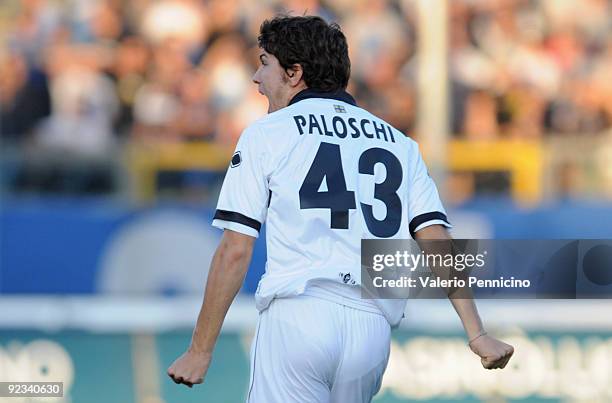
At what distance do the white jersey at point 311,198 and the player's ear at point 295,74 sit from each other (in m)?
0.11

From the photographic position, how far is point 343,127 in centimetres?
321

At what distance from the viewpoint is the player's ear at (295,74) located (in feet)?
10.7

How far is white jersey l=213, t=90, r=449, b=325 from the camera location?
10.2ft

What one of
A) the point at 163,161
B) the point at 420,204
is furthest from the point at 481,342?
the point at 163,161

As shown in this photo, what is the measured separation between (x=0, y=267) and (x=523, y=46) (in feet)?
15.1

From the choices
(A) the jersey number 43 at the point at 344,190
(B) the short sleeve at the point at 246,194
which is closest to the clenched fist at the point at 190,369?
(B) the short sleeve at the point at 246,194

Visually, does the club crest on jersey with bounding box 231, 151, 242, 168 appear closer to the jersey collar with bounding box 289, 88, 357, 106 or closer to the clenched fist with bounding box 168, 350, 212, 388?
the jersey collar with bounding box 289, 88, 357, 106

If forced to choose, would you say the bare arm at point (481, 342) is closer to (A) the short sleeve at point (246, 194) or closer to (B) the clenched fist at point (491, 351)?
(B) the clenched fist at point (491, 351)

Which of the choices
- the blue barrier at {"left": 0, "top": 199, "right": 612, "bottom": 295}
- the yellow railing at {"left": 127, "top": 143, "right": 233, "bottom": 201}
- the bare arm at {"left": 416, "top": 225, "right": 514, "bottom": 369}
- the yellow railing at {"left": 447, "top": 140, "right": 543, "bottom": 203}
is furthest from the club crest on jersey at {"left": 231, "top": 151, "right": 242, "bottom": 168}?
the yellow railing at {"left": 447, "top": 140, "right": 543, "bottom": 203}

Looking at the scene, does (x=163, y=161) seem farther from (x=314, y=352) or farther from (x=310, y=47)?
(x=314, y=352)

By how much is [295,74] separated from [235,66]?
5599 millimetres

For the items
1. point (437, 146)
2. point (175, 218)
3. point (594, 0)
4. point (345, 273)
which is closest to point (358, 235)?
point (345, 273)

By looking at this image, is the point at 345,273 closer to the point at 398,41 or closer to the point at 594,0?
the point at 398,41

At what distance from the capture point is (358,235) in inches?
123
